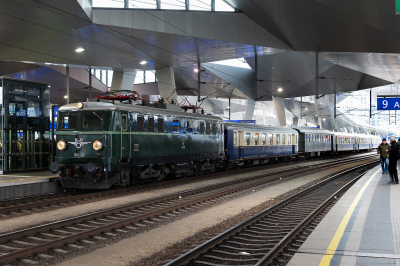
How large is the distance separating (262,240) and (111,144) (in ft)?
24.9

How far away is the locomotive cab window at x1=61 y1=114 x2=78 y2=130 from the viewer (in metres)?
14.6

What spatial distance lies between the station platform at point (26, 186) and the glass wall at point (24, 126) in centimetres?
118

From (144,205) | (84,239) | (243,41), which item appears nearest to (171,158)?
(144,205)

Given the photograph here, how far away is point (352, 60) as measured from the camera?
119 ft

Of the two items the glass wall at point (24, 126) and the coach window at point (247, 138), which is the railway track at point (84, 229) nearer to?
the glass wall at point (24, 126)

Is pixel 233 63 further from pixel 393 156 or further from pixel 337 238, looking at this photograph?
pixel 337 238

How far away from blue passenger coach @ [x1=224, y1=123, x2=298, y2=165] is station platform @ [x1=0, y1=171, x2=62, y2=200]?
1150 cm

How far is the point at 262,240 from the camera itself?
8250 mm

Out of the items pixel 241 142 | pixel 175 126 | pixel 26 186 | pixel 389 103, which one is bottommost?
pixel 26 186

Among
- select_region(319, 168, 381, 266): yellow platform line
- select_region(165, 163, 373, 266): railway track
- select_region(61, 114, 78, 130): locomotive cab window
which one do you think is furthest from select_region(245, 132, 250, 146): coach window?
select_region(319, 168, 381, 266): yellow platform line

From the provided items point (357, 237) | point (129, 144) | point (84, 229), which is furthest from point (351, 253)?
point (129, 144)

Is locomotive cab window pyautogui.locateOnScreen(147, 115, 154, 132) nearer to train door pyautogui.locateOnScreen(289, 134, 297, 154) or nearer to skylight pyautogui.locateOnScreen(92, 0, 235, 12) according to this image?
skylight pyautogui.locateOnScreen(92, 0, 235, 12)

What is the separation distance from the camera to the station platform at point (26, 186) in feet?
44.4


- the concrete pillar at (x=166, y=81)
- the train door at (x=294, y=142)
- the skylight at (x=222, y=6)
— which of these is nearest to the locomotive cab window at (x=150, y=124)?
the skylight at (x=222, y=6)
